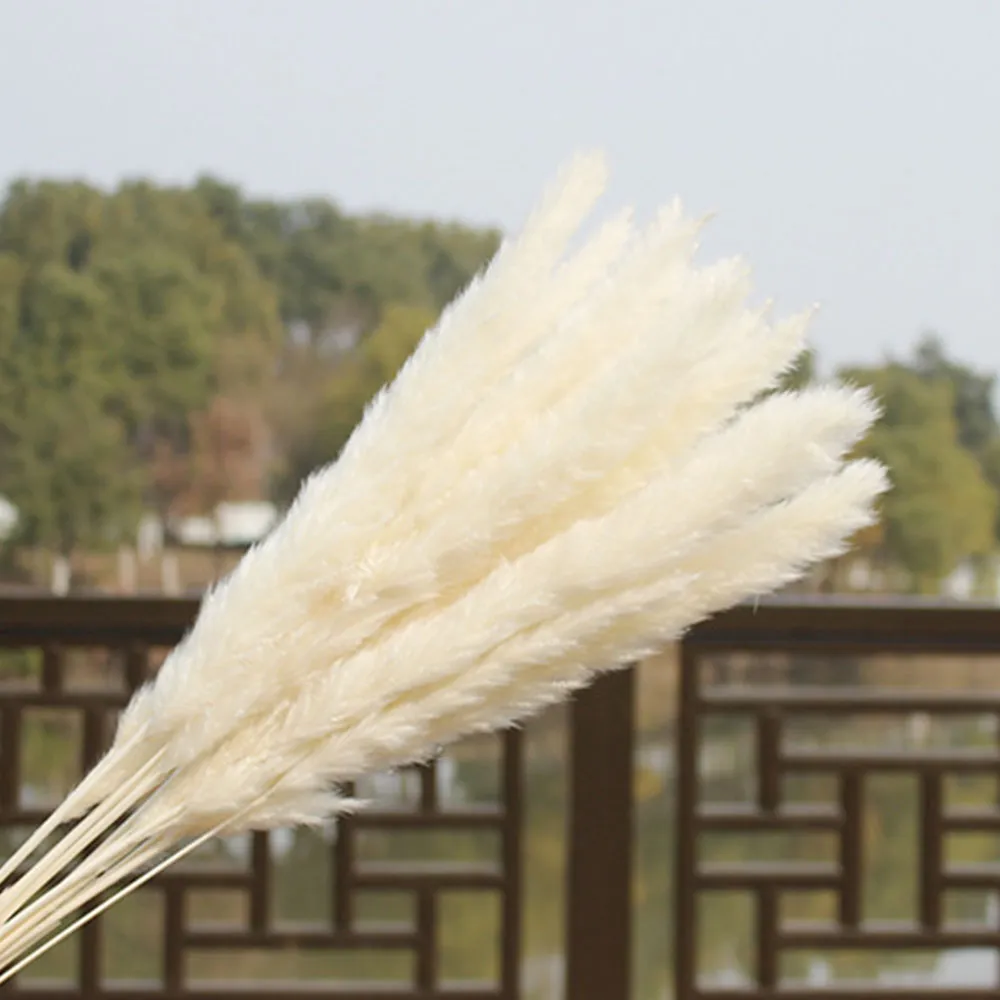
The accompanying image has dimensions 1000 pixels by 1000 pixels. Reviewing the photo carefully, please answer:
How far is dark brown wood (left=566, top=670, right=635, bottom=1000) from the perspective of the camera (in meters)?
1.47

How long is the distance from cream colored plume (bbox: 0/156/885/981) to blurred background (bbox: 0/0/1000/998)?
638 cm

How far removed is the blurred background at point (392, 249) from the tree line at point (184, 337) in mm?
17

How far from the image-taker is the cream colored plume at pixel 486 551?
245 millimetres

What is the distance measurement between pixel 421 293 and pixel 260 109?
241 centimetres

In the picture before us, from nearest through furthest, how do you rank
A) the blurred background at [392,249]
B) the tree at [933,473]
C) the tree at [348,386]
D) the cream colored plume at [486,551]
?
the cream colored plume at [486,551], the tree at [348,386], the blurred background at [392,249], the tree at [933,473]

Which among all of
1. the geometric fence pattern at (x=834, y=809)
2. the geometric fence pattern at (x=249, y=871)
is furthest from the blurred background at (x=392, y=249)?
the geometric fence pattern at (x=834, y=809)

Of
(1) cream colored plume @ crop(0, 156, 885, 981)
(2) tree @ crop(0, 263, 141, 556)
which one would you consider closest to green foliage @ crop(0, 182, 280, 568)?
(2) tree @ crop(0, 263, 141, 556)

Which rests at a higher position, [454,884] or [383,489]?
[383,489]

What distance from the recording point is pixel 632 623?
0.26 meters

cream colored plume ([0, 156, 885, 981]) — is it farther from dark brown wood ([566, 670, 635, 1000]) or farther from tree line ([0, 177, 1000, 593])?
tree line ([0, 177, 1000, 593])

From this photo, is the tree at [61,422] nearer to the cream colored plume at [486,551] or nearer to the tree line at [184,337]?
the tree line at [184,337]

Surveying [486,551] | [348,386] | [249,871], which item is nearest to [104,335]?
[348,386]

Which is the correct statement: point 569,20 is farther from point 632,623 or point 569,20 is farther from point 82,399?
point 632,623

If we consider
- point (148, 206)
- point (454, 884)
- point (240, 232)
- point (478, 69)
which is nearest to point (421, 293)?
point (240, 232)
